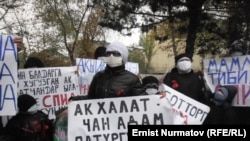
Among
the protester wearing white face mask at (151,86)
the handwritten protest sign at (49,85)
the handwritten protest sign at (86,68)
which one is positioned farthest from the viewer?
the handwritten protest sign at (86,68)

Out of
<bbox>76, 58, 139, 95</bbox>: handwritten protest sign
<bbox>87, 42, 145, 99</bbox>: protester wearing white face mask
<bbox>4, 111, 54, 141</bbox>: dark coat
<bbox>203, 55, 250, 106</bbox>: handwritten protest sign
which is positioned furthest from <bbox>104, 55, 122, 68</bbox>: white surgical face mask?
<bbox>76, 58, 139, 95</bbox>: handwritten protest sign

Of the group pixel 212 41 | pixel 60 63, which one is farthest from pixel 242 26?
pixel 60 63

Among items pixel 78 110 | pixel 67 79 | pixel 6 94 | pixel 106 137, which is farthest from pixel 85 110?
pixel 67 79

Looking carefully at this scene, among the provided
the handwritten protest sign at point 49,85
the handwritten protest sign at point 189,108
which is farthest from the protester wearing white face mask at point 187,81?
the handwritten protest sign at point 49,85

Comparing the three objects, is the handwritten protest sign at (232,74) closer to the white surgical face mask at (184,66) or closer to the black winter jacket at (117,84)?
the white surgical face mask at (184,66)

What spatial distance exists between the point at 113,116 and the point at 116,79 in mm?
365

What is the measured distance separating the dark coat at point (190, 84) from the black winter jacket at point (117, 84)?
1778 mm

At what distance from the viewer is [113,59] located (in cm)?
448

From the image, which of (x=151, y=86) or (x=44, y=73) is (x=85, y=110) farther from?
(x=44, y=73)

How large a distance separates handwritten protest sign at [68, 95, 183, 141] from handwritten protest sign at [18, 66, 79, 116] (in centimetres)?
257

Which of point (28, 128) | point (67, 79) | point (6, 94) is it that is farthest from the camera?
point (67, 79)

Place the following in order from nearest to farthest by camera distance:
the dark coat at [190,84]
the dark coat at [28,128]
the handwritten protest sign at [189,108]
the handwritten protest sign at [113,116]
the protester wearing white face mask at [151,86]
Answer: the handwritten protest sign at [113,116] < the handwritten protest sign at [189,108] < the dark coat at [28,128] < the protester wearing white face mask at [151,86] < the dark coat at [190,84]

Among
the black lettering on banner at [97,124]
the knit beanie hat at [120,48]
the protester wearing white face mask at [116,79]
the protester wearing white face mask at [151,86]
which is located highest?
the knit beanie hat at [120,48]

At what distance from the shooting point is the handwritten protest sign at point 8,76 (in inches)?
183
